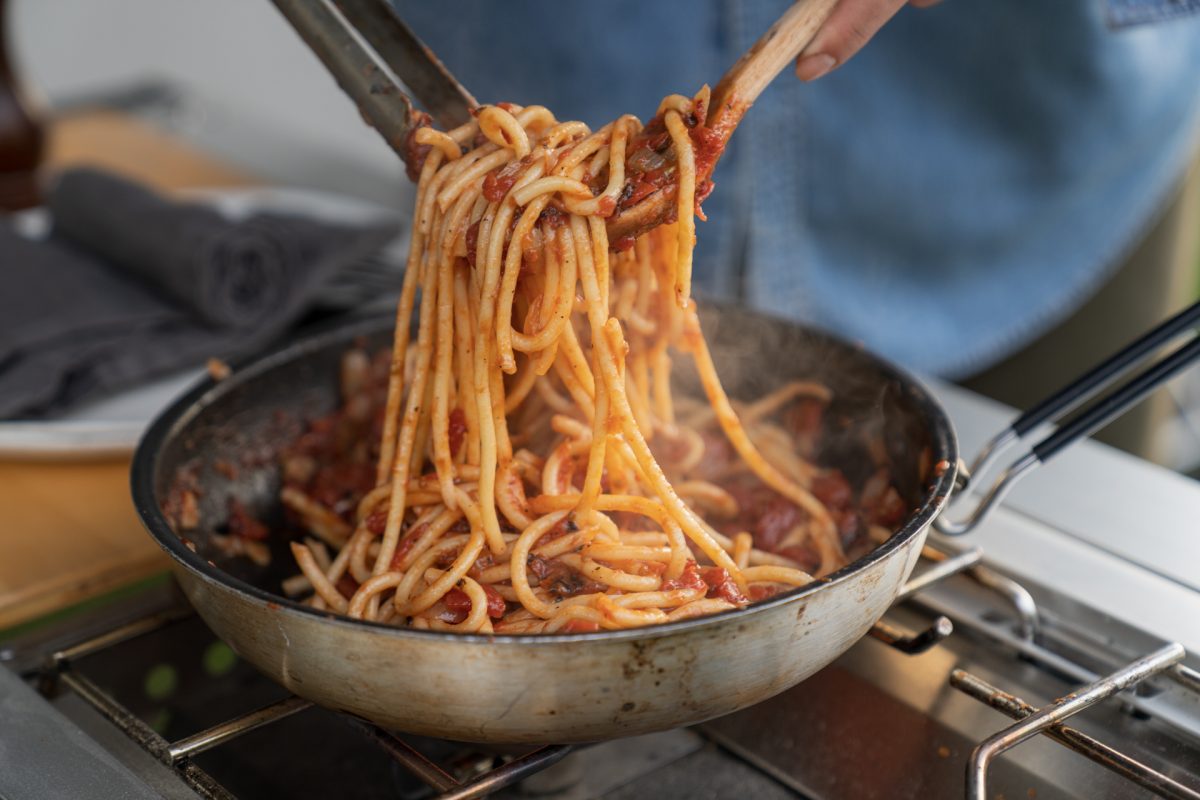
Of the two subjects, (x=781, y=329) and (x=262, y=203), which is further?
(x=262, y=203)

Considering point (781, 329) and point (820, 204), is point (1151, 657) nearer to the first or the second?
point (781, 329)

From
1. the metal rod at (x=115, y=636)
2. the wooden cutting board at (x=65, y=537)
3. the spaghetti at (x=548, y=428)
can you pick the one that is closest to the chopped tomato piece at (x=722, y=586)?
the spaghetti at (x=548, y=428)

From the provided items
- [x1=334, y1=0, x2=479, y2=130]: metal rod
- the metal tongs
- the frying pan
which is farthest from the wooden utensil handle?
the frying pan

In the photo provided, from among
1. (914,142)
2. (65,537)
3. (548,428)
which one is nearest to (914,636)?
(548,428)

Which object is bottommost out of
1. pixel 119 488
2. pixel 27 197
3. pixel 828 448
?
pixel 119 488

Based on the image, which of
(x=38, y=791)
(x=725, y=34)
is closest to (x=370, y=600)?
(x=38, y=791)

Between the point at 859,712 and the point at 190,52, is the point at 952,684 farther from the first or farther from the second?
the point at 190,52

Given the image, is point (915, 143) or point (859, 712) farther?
point (915, 143)
